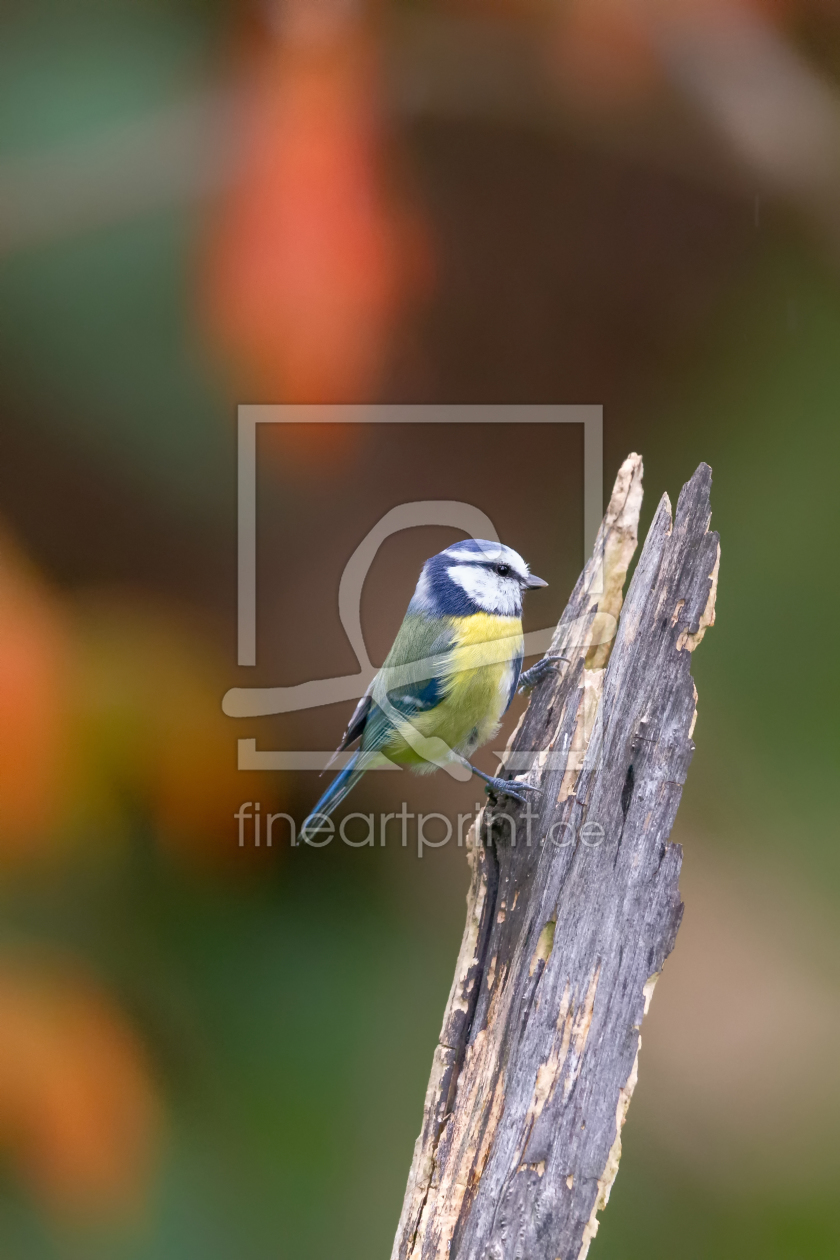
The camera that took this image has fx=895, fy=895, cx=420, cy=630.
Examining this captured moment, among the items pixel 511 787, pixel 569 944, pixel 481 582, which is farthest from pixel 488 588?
pixel 569 944

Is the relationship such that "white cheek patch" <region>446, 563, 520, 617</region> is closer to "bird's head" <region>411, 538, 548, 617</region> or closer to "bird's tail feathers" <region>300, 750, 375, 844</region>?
"bird's head" <region>411, 538, 548, 617</region>

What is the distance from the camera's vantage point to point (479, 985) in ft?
3.11

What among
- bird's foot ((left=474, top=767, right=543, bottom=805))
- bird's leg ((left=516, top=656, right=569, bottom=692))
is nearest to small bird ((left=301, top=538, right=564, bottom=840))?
bird's leg ((left=516, top=656, right=569, bottom=692))

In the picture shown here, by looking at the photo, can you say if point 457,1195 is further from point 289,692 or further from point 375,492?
point 375,492

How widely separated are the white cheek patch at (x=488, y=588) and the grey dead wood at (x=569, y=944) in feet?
0.52

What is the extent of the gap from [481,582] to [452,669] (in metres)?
0.13

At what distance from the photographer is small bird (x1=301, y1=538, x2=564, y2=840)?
1.18 metres

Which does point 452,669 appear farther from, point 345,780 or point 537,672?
point 345,780

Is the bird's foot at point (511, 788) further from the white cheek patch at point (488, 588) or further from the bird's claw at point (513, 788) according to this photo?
the white cheek patch at point (488, 588)

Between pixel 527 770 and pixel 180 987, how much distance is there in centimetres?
87

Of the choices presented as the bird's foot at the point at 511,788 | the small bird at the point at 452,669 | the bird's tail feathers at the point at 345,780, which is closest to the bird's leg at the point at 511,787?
the bird's foot at the point at 511,788

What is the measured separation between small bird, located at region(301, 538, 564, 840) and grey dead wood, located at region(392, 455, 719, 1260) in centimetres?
9

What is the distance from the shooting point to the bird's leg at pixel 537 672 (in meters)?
1.20

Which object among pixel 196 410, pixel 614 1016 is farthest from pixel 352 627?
pixel 614 1016
